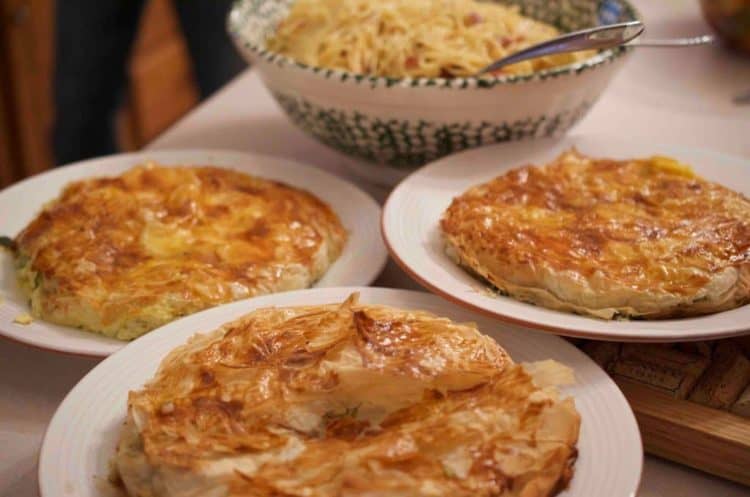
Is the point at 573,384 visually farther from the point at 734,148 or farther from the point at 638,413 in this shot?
the point at 734,148

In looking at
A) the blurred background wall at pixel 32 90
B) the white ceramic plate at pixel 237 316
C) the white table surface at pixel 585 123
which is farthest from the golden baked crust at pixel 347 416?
the blurred background wall at pixel 32 90

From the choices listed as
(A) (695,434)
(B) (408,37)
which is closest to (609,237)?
(A) (695,434)

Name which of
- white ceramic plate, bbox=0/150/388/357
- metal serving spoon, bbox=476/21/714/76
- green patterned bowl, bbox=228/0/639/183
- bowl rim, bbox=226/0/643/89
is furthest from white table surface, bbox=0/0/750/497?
metal serving spoon, bbox=476/21/714/76

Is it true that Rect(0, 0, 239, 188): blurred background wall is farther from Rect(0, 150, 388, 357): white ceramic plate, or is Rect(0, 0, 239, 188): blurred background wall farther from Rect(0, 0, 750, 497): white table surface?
Rect(0, 150, 388, 357): white ceramic plate

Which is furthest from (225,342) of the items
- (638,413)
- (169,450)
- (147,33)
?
(147,33)

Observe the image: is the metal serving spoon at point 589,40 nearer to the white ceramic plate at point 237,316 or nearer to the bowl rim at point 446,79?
the bowl rim at point 446,79

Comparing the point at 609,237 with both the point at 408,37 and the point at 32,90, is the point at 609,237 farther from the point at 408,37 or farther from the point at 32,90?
the point at 32,90
